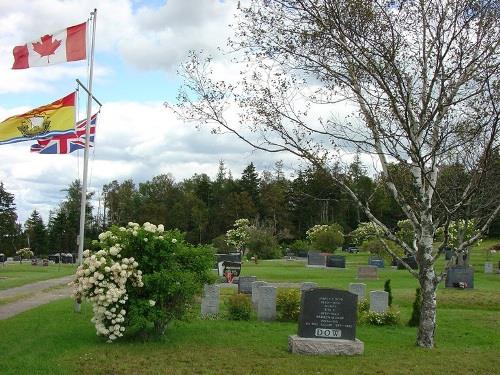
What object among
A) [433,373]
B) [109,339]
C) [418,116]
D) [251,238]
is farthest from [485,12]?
[251,238]

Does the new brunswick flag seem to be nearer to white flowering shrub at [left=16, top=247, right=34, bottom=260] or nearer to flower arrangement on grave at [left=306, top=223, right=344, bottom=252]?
flower arrangement on grave at [left=306, top=223, right=344, bottom=252]

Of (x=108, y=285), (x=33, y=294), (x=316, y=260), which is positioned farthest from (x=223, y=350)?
(x=316, y=260)

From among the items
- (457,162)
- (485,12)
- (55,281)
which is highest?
(485,12)

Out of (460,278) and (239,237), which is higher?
(239,237)

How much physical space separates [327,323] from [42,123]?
11.4 metres

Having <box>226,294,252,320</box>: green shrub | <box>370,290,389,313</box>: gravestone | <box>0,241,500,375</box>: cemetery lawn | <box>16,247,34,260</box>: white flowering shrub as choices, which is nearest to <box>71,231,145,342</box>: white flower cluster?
<box>0,241,500,375</box>: cemetery lawn

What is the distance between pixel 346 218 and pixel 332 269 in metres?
51.9

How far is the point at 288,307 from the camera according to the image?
53.0 feet

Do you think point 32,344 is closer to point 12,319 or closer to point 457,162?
point 12,319

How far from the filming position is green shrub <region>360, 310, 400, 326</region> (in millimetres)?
15922

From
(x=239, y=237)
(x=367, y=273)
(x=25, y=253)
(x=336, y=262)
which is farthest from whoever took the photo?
(x=25, y=253)

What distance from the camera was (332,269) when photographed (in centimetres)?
4072

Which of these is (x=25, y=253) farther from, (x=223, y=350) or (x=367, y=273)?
(x=223, y=350)

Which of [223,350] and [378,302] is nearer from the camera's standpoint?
[223,350]
